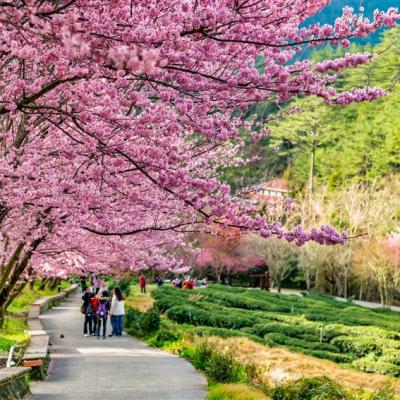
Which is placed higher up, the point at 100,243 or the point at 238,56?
the point at 238,56

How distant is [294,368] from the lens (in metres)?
14.6

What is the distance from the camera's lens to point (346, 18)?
5711mm

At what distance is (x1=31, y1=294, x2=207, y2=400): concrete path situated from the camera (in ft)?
33.6

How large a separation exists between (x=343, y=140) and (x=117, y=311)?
56.8 meters

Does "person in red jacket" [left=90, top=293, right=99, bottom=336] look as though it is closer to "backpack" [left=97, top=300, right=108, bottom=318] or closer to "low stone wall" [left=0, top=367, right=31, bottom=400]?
"backpack" [left=97, top=300, right=108, bottom=318]

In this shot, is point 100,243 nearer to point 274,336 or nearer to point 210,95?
point 210,95

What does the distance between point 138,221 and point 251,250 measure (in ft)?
141

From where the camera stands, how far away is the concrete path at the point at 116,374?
10227mm

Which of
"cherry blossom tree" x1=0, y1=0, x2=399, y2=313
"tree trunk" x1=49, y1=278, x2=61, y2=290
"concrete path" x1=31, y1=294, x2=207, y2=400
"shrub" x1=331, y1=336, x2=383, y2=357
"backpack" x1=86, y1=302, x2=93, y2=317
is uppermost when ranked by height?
"cherry blossom tree" x1=0, y1=0, x2=399, y2=313

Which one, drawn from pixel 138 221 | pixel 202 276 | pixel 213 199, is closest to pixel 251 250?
pixel 202 276

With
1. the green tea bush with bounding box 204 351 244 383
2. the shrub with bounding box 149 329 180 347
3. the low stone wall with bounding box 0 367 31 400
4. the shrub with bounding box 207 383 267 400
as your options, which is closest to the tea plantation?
the shrub with bounding box 149 329 180 347

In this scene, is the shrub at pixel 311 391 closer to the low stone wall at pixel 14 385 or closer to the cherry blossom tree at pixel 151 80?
the cherry blossom tree at pixel 151 80

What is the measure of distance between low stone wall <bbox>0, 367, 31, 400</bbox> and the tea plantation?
9.83 m

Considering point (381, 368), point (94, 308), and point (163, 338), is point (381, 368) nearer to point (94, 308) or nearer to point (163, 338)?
point (163, 338)
